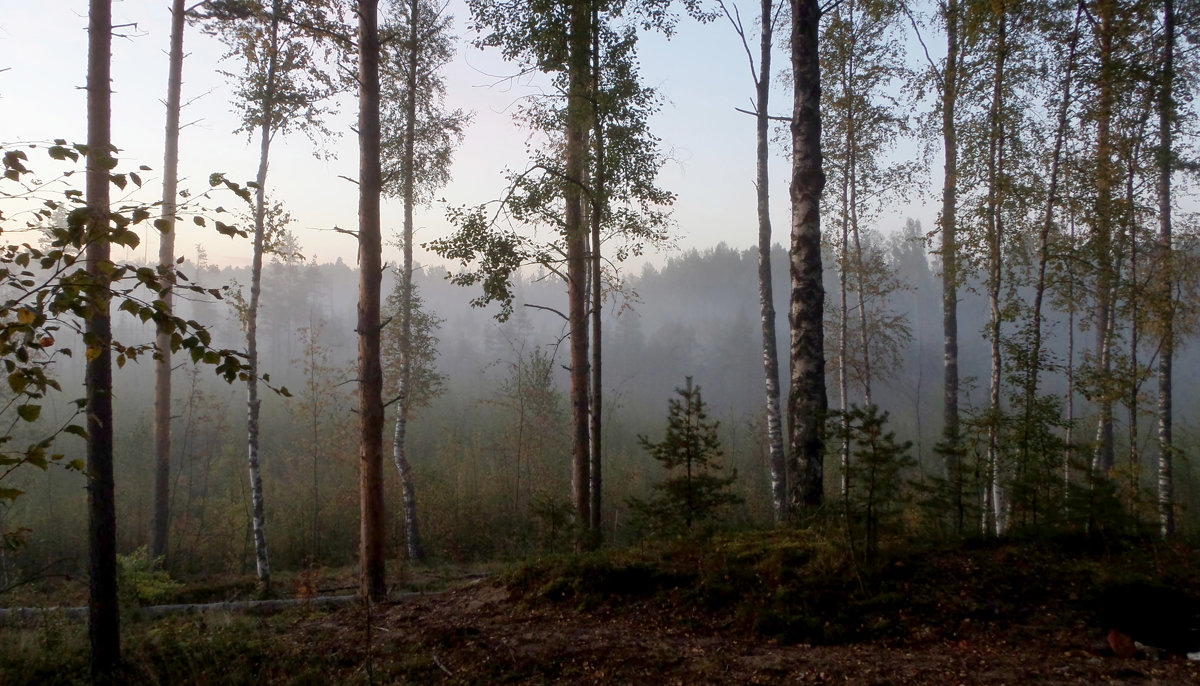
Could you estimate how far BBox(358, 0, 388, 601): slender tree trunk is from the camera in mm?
8148

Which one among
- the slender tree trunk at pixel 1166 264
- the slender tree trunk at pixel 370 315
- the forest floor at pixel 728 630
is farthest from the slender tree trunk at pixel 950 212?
the slender tree trunk at pixel 370 315

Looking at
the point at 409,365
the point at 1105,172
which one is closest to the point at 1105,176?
the point at 1105,172

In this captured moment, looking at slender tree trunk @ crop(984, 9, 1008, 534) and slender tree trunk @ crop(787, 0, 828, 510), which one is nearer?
slender tree trunk @ crop(787, 0, 828, 510)

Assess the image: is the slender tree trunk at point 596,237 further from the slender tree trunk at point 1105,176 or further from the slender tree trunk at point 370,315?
the slender tree trunk at point 1105,176

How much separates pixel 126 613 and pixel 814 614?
9238mm

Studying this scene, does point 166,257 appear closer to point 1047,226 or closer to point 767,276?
point 767,276

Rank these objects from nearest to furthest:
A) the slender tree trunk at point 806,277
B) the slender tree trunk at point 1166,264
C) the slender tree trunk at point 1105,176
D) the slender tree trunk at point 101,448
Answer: the slender tree trunk at point 101,448 → the slender tree trunk at point 806,277 → the slender tree trunk at point 1105,176 → the slender tree trunk at point 1166,264

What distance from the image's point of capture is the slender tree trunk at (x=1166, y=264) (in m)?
10.8

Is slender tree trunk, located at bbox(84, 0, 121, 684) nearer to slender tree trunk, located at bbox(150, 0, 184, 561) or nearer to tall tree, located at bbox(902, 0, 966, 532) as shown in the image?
slender tree trunk, located at bbox(150, 0, 184, 561)

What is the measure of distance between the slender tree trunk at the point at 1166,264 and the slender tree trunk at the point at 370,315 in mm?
11463

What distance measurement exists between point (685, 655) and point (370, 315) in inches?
216

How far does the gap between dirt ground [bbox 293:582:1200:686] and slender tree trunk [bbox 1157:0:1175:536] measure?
7.94 metres

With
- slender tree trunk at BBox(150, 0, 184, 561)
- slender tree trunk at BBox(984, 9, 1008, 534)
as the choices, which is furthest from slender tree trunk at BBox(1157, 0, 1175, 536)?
slender tree trunk at BBox(150, 0, 184, 561)

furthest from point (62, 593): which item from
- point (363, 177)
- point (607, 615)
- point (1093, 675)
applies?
point (1093, 675)
